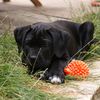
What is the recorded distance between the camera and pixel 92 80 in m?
4.61

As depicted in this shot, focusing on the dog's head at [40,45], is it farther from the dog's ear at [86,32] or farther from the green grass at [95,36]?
the dog's ear at [86,32]

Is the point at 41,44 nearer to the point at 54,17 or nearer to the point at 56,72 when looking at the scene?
the point at 56,72

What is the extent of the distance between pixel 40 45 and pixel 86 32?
4.15 feet

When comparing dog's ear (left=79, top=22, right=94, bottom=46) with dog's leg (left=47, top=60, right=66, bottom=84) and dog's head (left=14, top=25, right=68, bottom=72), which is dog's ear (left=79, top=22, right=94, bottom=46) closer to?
dog's head (left=14, top=25, right=68, bottom=72)

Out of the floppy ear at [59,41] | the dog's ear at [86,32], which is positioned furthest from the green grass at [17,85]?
the dog's ear at [86,32]

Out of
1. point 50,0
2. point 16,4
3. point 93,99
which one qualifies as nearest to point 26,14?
point 16,4

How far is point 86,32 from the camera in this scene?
5695 millimetres

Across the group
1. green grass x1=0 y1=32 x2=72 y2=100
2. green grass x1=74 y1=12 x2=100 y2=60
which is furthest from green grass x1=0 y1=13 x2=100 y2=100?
green grass x1=74 y1=12 x2=100 y2=60

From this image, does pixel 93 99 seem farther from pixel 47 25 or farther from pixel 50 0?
pixel 50 0

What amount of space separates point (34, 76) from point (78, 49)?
3.89ft

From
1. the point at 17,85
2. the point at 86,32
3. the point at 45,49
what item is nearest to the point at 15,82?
the point at 17,85

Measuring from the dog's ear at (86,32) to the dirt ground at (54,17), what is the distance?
1.46 ft

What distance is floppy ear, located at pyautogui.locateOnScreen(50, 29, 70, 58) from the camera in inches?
185

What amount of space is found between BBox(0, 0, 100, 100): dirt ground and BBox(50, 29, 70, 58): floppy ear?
388 mm
